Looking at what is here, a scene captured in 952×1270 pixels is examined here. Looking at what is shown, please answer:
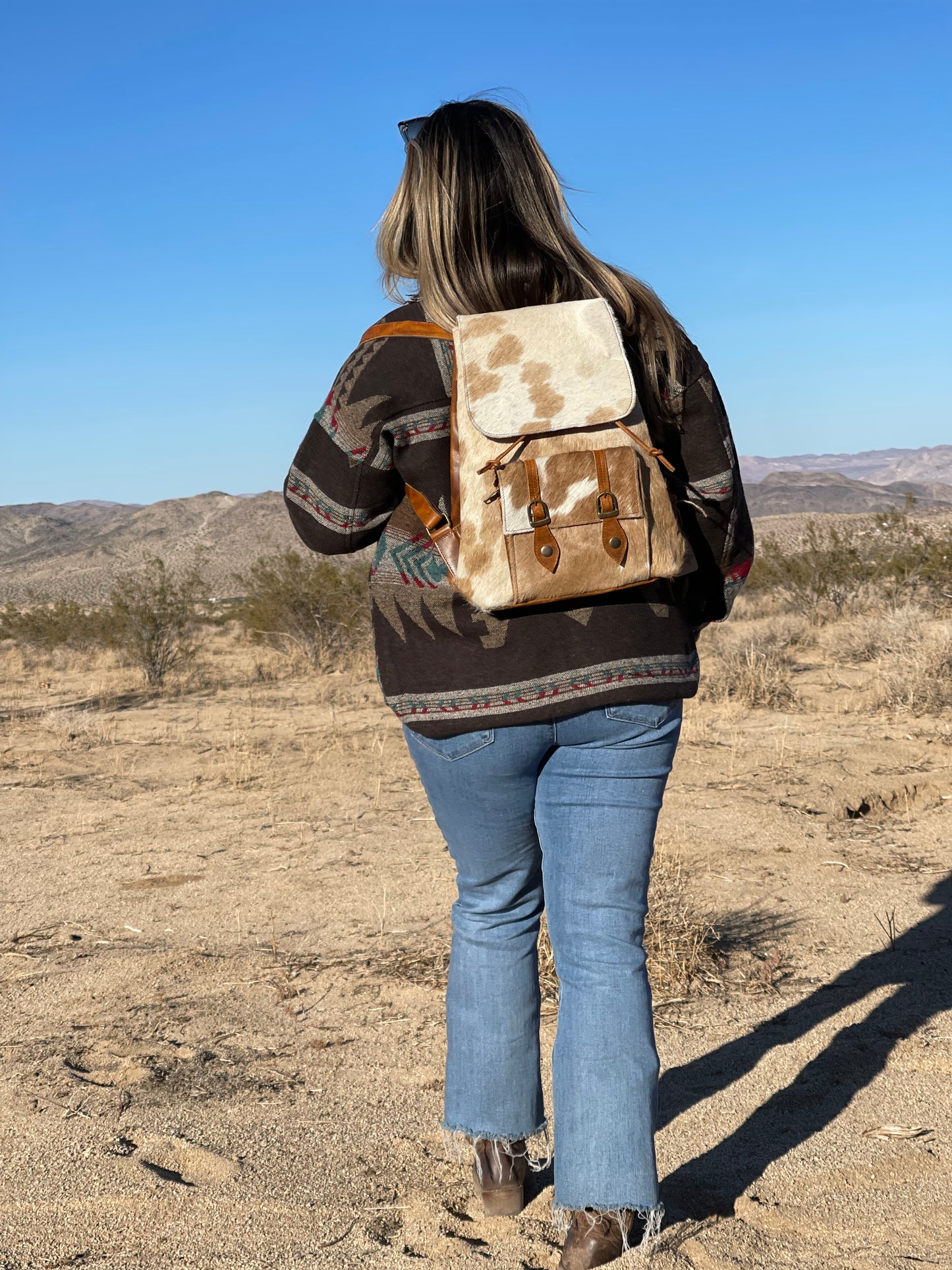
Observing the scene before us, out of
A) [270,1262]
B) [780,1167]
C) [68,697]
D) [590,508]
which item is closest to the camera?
[590,508]

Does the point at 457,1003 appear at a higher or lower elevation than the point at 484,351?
lower

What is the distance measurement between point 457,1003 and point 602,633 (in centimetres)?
75

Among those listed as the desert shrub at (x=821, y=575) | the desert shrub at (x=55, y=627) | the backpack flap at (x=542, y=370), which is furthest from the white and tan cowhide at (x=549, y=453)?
the desert shrub at (x=55, y=627)

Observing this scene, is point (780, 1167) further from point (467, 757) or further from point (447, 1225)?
point (467, 757)

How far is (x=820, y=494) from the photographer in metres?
98.6

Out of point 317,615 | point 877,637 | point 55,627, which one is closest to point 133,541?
point 55,627

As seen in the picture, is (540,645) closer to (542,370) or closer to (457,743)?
(457,743)

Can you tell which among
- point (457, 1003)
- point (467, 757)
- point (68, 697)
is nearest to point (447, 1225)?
point (457, 1003)

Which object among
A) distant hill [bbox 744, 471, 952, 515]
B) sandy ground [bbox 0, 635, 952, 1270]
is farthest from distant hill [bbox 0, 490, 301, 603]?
distant hill [bbox 744, 471, 952, 515]

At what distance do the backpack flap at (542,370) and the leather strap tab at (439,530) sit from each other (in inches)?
6.2

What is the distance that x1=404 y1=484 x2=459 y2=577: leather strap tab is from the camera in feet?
5.46

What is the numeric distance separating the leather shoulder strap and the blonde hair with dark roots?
0.6 inches

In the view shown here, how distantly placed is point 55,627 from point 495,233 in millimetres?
14300

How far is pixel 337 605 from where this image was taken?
12797mm
